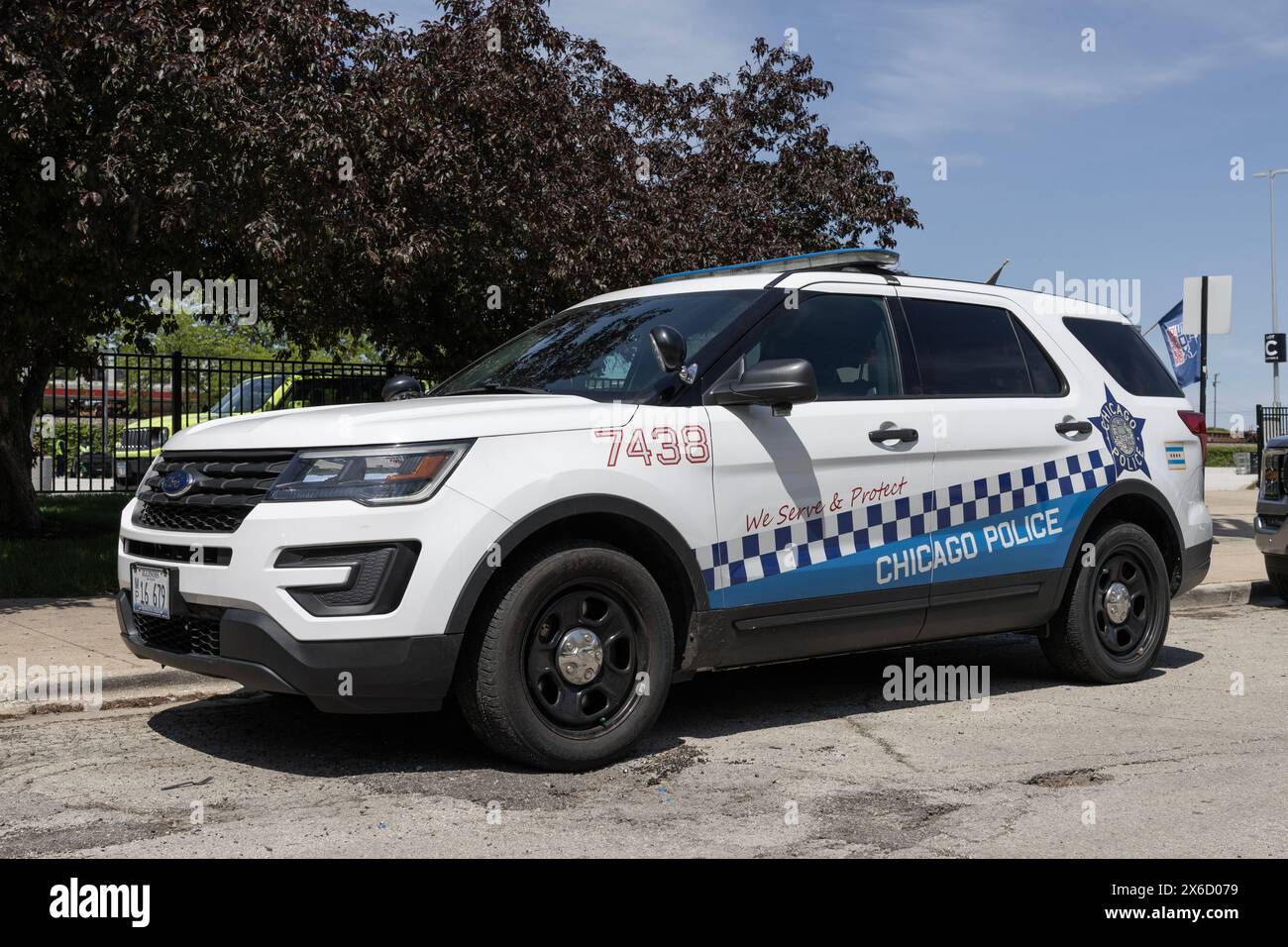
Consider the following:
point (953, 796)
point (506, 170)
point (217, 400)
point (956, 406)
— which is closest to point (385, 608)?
point (953, 796)

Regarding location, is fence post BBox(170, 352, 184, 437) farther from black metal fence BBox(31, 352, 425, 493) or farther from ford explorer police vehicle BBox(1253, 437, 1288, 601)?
ford explorer police vehicle BBox(1253, 437, 1288, 601)

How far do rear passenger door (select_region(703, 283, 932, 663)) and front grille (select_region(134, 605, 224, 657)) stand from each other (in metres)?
1.91

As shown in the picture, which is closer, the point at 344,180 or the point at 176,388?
the point at 344,180

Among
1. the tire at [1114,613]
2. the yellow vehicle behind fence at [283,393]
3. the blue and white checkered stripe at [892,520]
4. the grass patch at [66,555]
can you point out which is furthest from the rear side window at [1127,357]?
the yellow vehicle behind fence at [283,393]

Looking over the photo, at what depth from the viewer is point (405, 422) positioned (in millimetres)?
5016

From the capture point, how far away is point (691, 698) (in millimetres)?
6891

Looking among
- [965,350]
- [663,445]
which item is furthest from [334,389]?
[663,445]

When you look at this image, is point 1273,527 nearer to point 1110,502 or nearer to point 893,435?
point 1110,502

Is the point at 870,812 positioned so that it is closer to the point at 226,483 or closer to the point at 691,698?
the point at 691,698

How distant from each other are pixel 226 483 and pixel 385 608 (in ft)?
2.71

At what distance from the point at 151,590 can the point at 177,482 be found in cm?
43

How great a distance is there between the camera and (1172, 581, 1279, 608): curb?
1134 cm

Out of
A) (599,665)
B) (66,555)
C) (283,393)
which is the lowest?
(66,555)

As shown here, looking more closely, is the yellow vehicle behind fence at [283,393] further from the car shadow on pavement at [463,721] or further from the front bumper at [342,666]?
the front bumper at [342,666]
